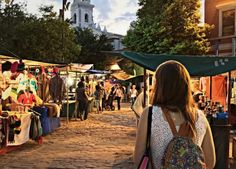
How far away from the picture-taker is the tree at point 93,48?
1899 inches

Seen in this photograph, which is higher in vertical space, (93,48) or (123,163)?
(93,48)

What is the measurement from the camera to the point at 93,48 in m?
50.6

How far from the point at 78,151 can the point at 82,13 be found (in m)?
116

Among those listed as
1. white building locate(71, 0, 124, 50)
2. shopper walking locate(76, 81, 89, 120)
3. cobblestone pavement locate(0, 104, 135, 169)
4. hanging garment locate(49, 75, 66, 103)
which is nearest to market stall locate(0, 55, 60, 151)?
cobblestone pavement locate(0, 104, 135, 169)

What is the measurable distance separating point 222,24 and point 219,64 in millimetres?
17687

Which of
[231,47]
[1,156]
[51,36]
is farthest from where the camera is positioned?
[51,36]

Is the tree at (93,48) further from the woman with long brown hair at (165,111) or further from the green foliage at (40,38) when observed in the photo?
the woman with long brown hair at (165,111)

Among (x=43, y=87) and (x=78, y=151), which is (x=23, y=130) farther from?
(x=43, y=87)

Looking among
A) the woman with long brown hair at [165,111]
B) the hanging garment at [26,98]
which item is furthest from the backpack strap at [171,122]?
the hanging garment at [26,98]

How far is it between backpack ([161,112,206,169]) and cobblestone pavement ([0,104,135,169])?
18.6ft

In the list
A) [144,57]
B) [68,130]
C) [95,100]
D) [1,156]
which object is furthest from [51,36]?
[144,57]

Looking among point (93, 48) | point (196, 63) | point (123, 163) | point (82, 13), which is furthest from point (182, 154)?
point (82, 13)

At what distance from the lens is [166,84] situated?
8.57 ft

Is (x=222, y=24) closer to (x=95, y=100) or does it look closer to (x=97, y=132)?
(x=95, y=100)
